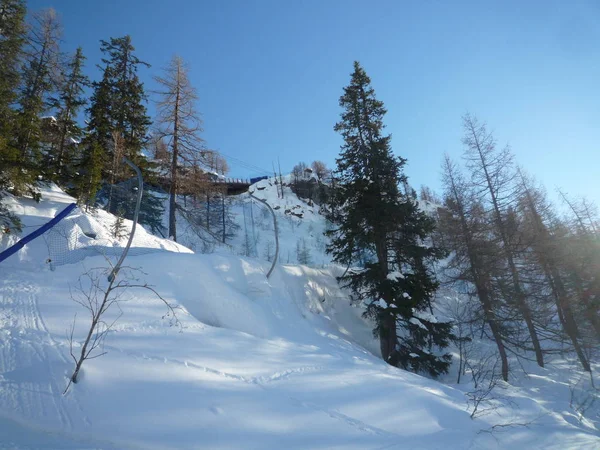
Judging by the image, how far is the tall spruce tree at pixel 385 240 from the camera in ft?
32.2

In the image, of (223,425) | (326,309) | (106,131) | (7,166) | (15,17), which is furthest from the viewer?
(106,131)

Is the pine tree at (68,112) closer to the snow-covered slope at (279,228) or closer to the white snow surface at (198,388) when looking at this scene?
the white snow surface at (198,388)

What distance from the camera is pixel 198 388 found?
3.65m

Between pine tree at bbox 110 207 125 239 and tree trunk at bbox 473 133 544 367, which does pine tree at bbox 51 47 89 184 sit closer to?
pine tree at bbox 110 207 125 239

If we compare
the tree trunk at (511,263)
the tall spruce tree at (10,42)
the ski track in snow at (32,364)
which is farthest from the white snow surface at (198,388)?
the tall spruce tree at (10,42)

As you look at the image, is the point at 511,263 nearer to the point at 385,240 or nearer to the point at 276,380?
the point at 385,240

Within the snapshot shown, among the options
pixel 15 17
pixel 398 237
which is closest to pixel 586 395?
pixel 398 237

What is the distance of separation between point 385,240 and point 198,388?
359 inches

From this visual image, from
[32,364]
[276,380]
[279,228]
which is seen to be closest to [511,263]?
[276,380]

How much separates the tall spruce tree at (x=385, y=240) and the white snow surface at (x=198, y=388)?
3638 millimetres

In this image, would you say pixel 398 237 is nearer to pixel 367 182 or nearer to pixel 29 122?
pixel 367 182

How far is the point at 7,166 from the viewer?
25.2 feet

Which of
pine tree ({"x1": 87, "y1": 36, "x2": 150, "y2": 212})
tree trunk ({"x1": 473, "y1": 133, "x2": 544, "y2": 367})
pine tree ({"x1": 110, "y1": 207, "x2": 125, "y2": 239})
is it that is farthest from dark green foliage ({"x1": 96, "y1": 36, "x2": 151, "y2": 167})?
tree trunk ({"x1": 473, "y1": 133, "x2": 544, "y2": 367})

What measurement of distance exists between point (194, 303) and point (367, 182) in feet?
27.8
